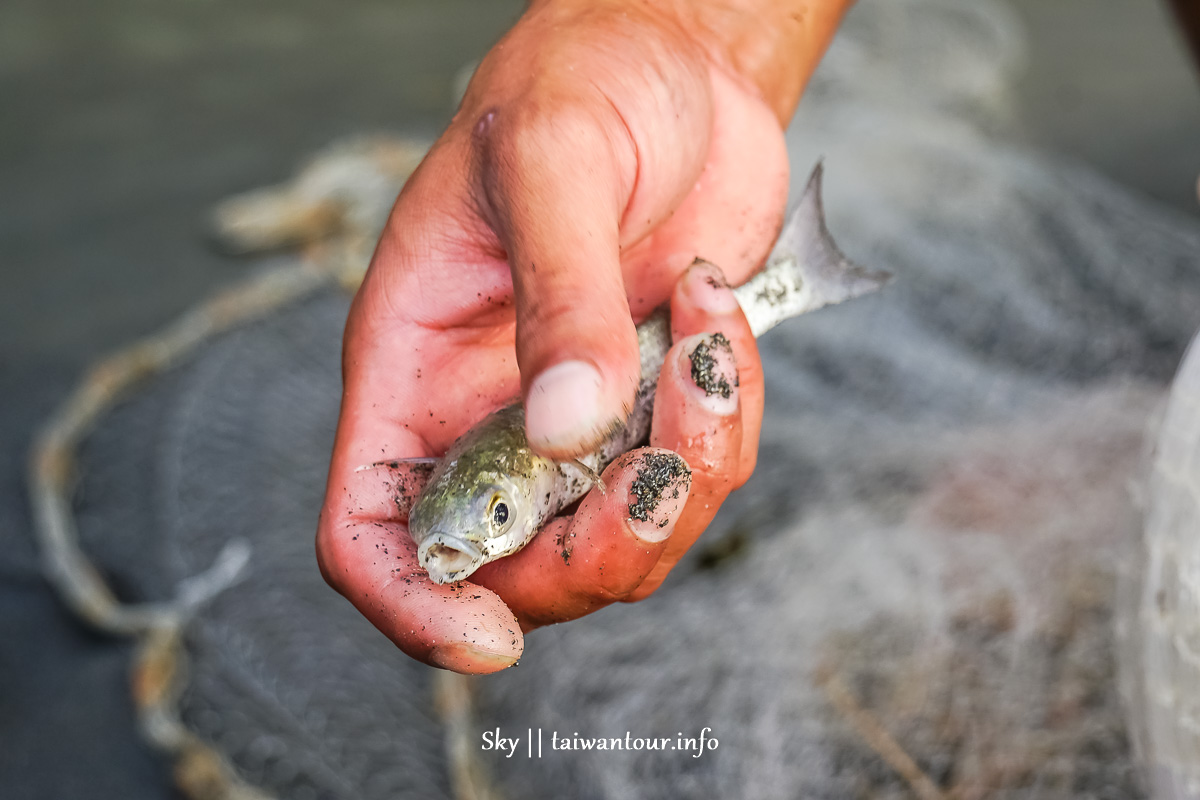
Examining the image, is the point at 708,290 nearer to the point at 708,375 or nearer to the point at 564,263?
the point at 708,375

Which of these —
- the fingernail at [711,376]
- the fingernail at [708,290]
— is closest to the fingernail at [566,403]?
the fingernail at [711,376]

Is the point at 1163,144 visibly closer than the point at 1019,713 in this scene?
No

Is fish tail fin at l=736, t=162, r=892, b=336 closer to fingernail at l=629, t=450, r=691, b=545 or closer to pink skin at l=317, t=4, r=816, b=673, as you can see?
pink skin at l=317, t=4, r=816, b=673

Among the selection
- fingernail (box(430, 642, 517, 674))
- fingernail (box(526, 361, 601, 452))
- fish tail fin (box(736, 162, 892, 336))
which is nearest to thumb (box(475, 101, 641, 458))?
fingernail (box(526, 361, 601, 452))

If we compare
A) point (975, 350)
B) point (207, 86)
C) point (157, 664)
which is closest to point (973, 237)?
point (975, 350)

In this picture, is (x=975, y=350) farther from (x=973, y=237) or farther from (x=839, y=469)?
(x=839, y=469)

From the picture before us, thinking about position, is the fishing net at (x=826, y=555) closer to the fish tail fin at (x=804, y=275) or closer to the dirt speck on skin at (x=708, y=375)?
A: the fish tail fin at (x=804, y=275)

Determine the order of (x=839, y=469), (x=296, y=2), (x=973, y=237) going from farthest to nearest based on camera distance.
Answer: (x=296, y=2), (x=973, y=237), (x=839, y=469)
